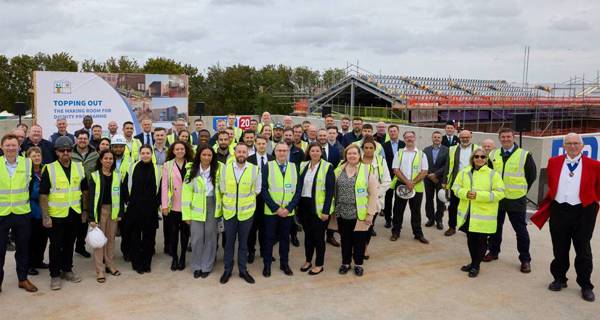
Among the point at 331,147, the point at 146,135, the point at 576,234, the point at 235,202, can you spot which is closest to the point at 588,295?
the point at 576,234

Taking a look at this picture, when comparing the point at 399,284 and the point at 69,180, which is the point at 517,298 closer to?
the point at 399,284

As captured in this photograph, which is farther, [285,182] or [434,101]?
[434,101]

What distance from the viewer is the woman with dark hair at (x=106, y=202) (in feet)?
17.3

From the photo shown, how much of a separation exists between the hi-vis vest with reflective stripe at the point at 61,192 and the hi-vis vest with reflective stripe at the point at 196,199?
3.74 ft

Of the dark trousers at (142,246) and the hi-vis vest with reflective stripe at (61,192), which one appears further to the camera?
the dark trousers at (142,246)

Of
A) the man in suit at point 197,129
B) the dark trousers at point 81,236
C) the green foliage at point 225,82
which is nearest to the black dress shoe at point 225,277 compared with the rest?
the dark trousers at point 81,236

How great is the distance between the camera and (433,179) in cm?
754

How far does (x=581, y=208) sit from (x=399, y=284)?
6.79ft

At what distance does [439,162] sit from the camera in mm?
7621

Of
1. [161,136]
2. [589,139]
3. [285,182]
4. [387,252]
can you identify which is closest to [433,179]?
[387,252]

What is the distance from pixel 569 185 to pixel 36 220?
5.87m

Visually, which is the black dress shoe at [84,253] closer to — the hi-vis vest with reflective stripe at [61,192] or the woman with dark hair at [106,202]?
the woman with dark hair at [106,202]

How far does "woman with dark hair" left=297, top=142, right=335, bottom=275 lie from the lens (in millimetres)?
5527

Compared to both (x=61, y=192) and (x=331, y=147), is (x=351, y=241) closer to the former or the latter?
(x=331, y=147)
